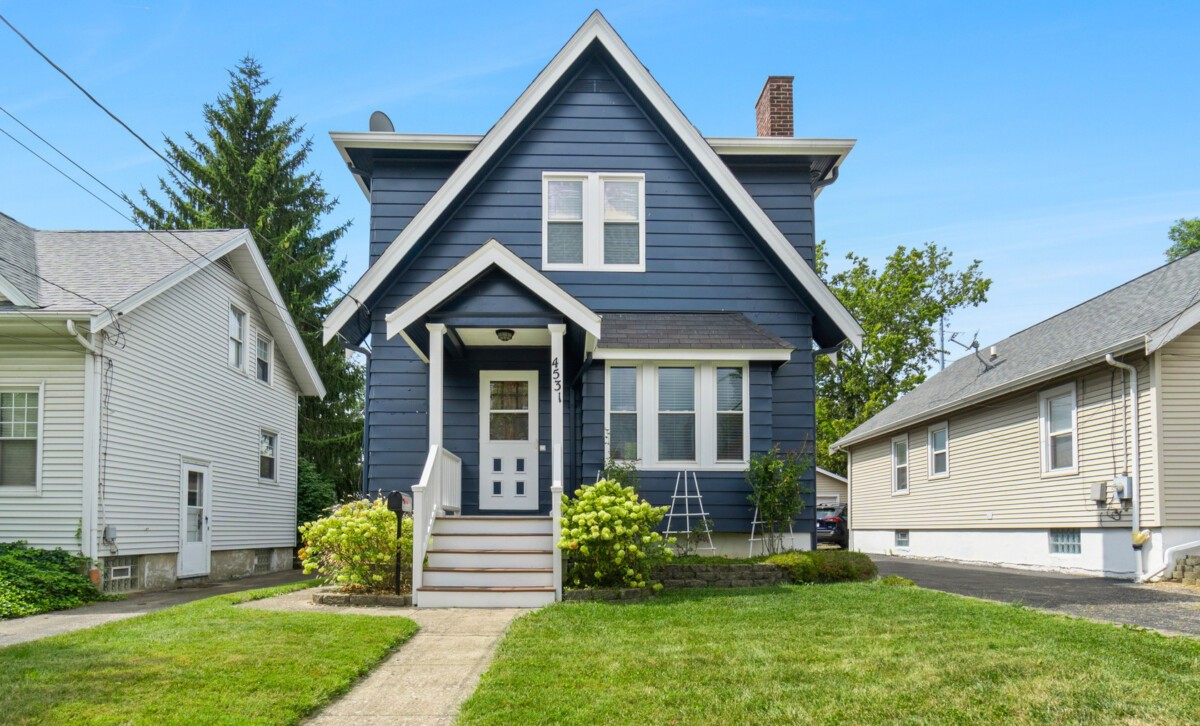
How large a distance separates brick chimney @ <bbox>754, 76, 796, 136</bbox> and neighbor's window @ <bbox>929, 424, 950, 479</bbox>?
9149 millimetres

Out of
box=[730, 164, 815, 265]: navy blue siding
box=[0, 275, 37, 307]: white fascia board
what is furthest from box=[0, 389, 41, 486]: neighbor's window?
box=[730, 164, 815, 265]: navy blue siding

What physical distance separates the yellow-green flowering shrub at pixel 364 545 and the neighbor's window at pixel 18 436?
18.6 ft

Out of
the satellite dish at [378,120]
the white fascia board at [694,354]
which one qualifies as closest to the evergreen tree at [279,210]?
the satellite dish at [378,120]

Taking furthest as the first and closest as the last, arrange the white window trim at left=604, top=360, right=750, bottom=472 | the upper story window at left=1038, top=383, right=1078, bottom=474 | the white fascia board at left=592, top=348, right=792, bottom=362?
the upper story window at left=1038, top=383, right=1078, bottom=474
the white window trim at left=604, top=360, right=750, bottom=472
the white fascia board at left=592, top=348, right=792, bottom=362

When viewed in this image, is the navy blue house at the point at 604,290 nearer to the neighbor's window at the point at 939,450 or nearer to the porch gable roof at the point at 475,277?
the porch gable roof at the point at 475,277

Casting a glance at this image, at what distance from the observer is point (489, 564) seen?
11.4 meters

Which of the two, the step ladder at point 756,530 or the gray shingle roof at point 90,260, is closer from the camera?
the step ladder at point 756,530

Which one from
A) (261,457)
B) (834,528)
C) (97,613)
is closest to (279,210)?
(261,457)

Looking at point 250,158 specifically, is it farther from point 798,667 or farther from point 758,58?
point 798,667

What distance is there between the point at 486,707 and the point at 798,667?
224 centimetres

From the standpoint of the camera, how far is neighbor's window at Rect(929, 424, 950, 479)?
897 inches

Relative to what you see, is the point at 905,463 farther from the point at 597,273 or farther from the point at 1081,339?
the point at 597,273

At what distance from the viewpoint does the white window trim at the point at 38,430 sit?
14.4 meters

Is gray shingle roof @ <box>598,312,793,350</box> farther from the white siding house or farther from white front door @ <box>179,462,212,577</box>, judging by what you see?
white front door @ <box>179,462,212,577</box>
